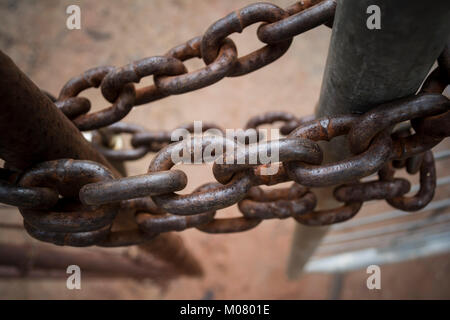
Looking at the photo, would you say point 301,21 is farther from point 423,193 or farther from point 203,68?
point 423,193

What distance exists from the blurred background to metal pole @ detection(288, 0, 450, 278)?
1614mm

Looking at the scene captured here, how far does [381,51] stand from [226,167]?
23 centimetres

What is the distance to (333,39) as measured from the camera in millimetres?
470

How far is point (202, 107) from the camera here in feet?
8.11

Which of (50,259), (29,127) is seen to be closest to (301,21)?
(29,127)

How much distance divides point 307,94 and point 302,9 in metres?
2.03

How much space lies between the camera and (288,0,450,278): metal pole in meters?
0.37

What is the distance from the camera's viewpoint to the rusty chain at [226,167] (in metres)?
0.46
